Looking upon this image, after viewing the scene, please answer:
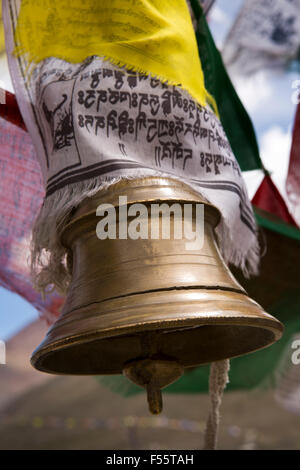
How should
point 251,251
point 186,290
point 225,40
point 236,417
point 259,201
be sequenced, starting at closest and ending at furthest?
point 186,290 → point 251,251 → point 259,201 → point 225,40 → point 236,417

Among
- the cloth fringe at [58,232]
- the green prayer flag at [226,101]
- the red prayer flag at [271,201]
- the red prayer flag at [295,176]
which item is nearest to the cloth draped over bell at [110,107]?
the cloth fringe at [58,232]

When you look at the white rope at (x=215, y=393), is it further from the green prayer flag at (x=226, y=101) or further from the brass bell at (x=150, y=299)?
the green prayer flag at (x=226, y=101)

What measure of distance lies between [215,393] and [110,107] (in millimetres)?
414

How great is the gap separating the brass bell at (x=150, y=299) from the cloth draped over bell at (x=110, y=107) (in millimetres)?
39

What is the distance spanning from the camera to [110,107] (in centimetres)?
65

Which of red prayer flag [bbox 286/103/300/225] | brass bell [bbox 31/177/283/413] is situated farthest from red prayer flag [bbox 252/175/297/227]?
brass bell [bbox 31/177/283/413]

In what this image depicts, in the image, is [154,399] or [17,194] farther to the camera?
[17,194]

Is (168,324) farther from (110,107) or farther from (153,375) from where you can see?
(110,107)

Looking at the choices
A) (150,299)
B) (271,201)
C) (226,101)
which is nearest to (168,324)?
(150,299)

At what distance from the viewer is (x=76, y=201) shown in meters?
0.60

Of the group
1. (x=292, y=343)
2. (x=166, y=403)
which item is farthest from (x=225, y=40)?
(x=166, y=403)

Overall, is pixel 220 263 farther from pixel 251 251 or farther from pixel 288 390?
pixel 288 390

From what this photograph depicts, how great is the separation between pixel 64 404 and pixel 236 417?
39.7 inches

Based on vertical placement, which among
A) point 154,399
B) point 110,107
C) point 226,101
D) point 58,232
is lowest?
point 154,399
